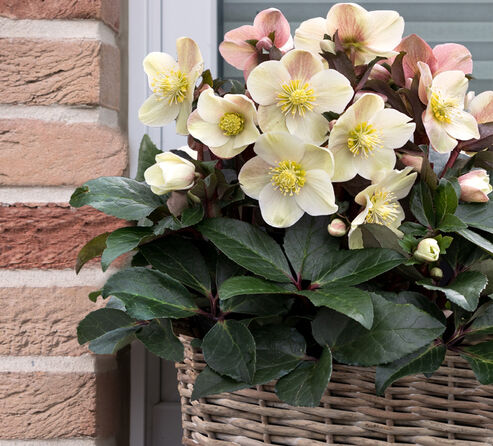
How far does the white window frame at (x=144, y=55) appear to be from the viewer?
2.89ft

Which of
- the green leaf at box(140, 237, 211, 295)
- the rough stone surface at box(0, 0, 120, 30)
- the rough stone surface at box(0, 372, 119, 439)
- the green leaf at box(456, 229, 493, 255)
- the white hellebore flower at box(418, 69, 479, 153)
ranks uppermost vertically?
the white hellebore flower at box(418, 69, 479, 153)

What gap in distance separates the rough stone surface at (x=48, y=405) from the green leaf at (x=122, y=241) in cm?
30

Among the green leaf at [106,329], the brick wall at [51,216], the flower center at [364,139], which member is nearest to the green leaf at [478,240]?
the flower center at [364,139]

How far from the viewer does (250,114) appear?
548 millimetres

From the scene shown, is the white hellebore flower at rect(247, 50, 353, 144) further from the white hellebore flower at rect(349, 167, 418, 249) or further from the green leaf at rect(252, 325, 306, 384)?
the green leaf at rect(252, 325, 306, 384)

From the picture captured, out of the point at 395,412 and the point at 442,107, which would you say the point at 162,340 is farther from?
the point at 442,107

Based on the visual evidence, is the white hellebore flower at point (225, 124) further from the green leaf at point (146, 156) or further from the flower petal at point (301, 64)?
the green leaf at point (146, 156)

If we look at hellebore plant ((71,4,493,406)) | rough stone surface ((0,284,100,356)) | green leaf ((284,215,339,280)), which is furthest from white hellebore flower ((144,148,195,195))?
rough stone surface ((0,284,100,356))

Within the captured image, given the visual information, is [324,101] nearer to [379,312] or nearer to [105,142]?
[379,312]

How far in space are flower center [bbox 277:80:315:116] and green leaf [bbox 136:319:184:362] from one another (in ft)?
0.72

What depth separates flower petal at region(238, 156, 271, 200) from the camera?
21.5 inches

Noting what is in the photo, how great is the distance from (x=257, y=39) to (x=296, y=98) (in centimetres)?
12

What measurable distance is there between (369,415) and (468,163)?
26 centimetres

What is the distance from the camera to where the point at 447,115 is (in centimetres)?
56
